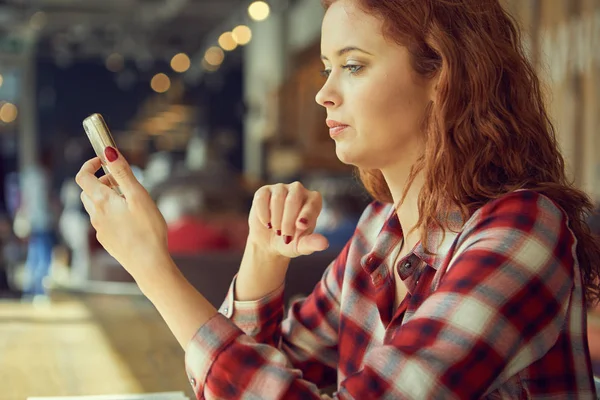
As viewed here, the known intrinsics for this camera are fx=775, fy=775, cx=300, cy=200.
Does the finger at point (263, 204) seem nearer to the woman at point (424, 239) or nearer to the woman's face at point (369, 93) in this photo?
the woman at point (424, 239)

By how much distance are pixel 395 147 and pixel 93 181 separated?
38 centimetres

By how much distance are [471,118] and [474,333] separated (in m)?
0.32

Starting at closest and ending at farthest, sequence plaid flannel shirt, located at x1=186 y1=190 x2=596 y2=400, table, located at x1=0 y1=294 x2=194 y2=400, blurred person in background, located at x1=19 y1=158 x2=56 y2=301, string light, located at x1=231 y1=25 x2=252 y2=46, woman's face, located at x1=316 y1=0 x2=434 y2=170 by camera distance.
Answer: plaid flannel shirt, located at x1=186 y1=190 x2=596 y2=400
woman's face, located at x1=316 y1=0 x2=434 y2=170
table, located at x1=0 y1=294 x2=194 y2=400
blurred person in background, located at x1=19 y1=158 x2=56 y2=301
string light, located at x1=231 y1=25 x2=252 y2=46

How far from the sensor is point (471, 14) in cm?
97

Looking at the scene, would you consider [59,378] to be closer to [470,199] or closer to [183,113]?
[470,199]

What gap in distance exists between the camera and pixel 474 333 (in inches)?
29.7

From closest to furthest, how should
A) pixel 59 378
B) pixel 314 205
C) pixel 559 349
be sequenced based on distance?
1. pixel 559 349
2. pixel 314 205
3. pixel 59 378

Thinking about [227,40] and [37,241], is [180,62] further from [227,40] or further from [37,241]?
[37,241]

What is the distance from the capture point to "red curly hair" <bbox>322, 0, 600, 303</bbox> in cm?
95

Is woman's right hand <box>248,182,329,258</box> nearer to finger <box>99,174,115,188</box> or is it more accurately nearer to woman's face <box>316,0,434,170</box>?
woman's face <box>316,0,434,170</box>

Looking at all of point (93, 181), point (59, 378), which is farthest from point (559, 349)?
point (59, 378)

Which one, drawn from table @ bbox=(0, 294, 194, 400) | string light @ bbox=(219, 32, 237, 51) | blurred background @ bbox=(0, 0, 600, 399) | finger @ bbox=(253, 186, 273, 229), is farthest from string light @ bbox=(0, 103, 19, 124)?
finger @ bbox=(253, 186, 273, 229)

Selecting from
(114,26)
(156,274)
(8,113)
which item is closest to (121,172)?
(156,274)

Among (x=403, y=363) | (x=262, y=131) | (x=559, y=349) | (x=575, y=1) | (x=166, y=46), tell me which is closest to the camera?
(x=403, y=363)
